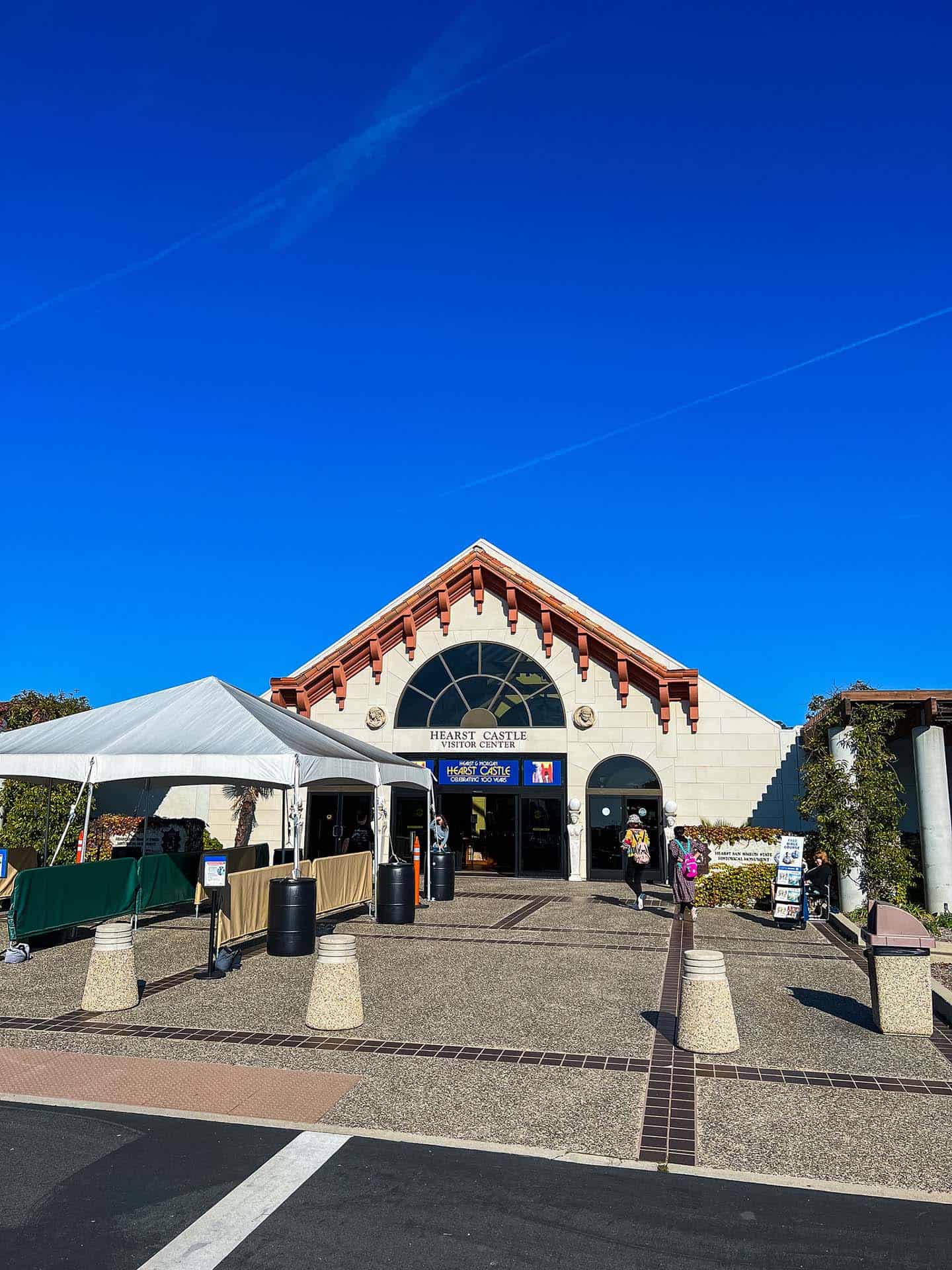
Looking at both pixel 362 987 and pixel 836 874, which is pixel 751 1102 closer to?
pixel 362 987

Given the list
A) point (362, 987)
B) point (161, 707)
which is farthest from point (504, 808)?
point (362, 987)

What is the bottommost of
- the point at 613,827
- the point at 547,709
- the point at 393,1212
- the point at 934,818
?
the point at 393,1212

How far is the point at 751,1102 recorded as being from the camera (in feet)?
23.6

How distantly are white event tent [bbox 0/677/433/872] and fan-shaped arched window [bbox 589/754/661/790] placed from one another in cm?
985

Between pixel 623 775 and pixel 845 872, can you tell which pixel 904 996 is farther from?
pixel 623 775

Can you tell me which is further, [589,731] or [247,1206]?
[589,731]

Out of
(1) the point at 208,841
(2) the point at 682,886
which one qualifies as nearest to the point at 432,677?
(1) the point at 208,841

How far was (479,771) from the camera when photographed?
26812 millimetres

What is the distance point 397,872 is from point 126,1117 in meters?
9.73

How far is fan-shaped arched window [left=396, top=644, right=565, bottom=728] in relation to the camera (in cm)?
2689

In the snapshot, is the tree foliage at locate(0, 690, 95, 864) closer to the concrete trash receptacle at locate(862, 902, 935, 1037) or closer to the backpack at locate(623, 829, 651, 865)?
the backpack at locate(623, 829, 651, 865)

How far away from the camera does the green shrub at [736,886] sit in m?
20.3

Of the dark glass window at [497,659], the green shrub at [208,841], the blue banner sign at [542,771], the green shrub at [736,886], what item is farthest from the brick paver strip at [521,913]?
the green shrub at [208,841]

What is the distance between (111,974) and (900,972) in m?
8.24
